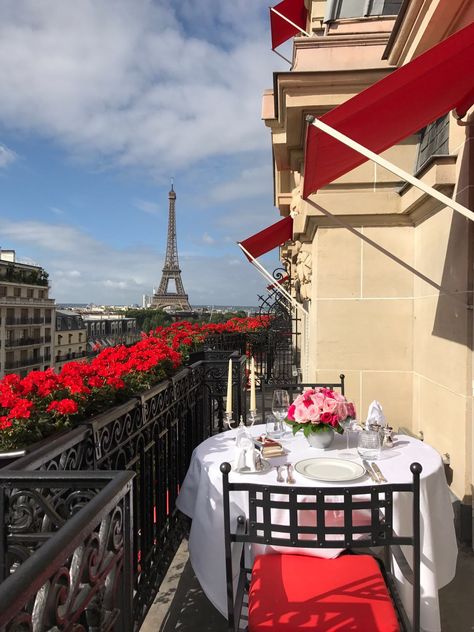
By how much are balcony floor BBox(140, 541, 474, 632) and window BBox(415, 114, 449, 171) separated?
343cm

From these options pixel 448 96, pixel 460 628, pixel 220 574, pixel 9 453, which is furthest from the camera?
pixel 448 96

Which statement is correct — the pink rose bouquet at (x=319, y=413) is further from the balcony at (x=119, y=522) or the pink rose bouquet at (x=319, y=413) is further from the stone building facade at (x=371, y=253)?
the stone building facade at (x=371, y=253)

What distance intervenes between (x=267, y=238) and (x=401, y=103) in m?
4.80

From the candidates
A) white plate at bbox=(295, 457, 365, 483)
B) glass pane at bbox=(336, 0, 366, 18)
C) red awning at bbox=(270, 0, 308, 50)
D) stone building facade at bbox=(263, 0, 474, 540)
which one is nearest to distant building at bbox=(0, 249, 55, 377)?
red awning at bbox=(270, 0, 308, 50)

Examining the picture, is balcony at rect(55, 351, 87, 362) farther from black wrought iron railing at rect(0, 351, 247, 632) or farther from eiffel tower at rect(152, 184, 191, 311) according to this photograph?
black wrought iron railing at rect(0, 351, 247, 632)

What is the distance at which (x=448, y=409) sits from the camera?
3.86m

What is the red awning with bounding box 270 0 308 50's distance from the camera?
8664 millimetres

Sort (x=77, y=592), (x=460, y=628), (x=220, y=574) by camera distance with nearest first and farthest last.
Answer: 1. (x=77, y=592)
2. (x=220, y=574)
3. (x=460, y=628)

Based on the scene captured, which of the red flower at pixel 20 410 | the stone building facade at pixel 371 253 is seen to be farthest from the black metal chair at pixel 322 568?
the stone building facade at pixel 371 253

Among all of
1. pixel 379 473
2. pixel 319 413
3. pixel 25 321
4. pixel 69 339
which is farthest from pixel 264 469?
pixel 69 339

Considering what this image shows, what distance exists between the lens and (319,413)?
106 inches

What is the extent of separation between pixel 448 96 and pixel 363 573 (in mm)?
2817

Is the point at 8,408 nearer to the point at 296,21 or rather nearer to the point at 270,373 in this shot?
the point at 270,373

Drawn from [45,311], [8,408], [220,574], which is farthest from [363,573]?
[45,311]
